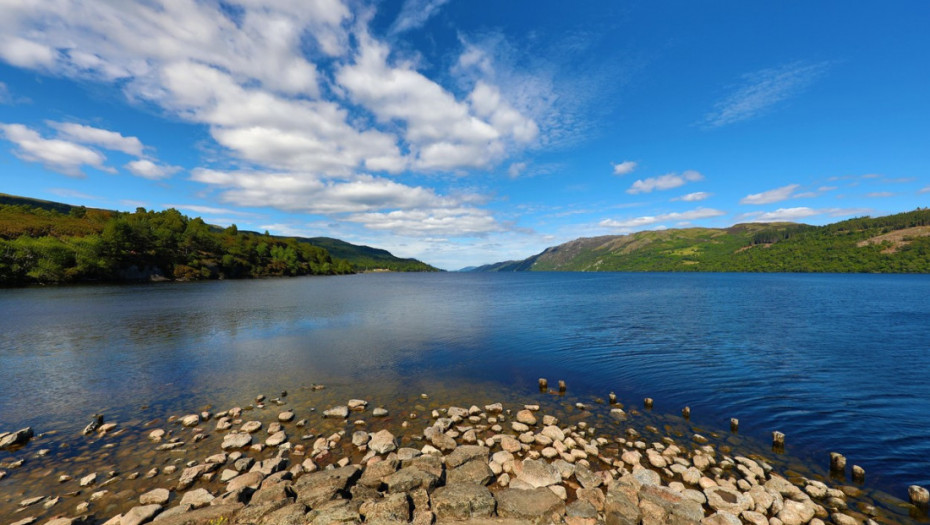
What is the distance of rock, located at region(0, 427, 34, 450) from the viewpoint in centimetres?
1658

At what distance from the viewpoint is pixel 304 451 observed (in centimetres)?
1622

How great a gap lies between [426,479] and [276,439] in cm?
912

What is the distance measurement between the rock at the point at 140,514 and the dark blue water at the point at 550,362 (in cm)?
1323

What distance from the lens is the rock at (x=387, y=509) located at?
1076cm

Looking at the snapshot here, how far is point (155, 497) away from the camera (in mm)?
12414

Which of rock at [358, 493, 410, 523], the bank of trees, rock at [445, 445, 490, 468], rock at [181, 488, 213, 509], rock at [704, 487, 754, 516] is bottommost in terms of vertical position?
rock at [704, 487, 754, 516]

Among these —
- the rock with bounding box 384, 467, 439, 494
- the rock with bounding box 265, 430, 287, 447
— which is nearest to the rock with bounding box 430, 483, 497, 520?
the rock with bounding box 384, 467, 439, 494

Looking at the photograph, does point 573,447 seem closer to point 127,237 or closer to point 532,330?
point 532,330

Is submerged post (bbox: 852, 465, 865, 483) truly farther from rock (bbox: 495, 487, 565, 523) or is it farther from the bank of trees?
the bank of trees

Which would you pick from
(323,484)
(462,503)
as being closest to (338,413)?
(323,484)

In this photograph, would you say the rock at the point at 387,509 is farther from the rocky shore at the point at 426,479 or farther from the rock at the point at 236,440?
A: the rock at the point at 236,440

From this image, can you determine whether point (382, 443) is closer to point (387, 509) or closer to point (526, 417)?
point (387, 509)

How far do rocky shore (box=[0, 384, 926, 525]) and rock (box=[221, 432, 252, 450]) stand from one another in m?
0.09

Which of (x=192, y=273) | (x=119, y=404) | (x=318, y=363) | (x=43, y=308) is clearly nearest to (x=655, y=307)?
(x=318, y=363)
